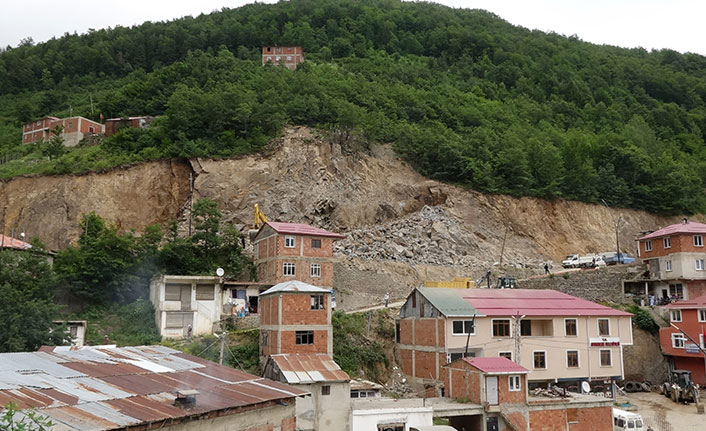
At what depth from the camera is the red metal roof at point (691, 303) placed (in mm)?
38000

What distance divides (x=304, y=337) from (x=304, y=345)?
1.29 ft

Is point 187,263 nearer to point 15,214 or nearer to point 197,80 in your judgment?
point 15,214

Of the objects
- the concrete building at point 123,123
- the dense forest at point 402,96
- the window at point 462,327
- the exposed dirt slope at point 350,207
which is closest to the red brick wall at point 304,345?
the window at point 462,327

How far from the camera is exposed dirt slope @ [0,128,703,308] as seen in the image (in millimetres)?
→ 48875

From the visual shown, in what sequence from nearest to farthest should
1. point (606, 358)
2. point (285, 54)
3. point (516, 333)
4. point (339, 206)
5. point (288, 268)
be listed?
point (516, 333), point (606, 358), point (288, 268), point (339, 206), point (285, 54)

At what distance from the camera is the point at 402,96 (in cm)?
6919

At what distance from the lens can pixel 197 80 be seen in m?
65.6

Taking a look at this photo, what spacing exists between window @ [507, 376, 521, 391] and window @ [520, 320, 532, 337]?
645 centimetres

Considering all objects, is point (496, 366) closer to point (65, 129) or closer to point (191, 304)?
point (191, 304)

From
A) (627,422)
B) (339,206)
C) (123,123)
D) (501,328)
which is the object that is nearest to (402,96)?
(339,206)

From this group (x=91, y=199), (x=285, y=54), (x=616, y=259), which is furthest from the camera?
(x=285, y=54)

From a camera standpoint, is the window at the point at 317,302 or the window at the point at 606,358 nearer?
the window at the point at 317,302

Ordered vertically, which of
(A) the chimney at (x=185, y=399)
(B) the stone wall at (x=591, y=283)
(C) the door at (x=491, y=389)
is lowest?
(C) the door at (x=491, y=389)

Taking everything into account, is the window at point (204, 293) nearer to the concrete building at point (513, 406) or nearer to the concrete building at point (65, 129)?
the concrete building at point (513, 406)
